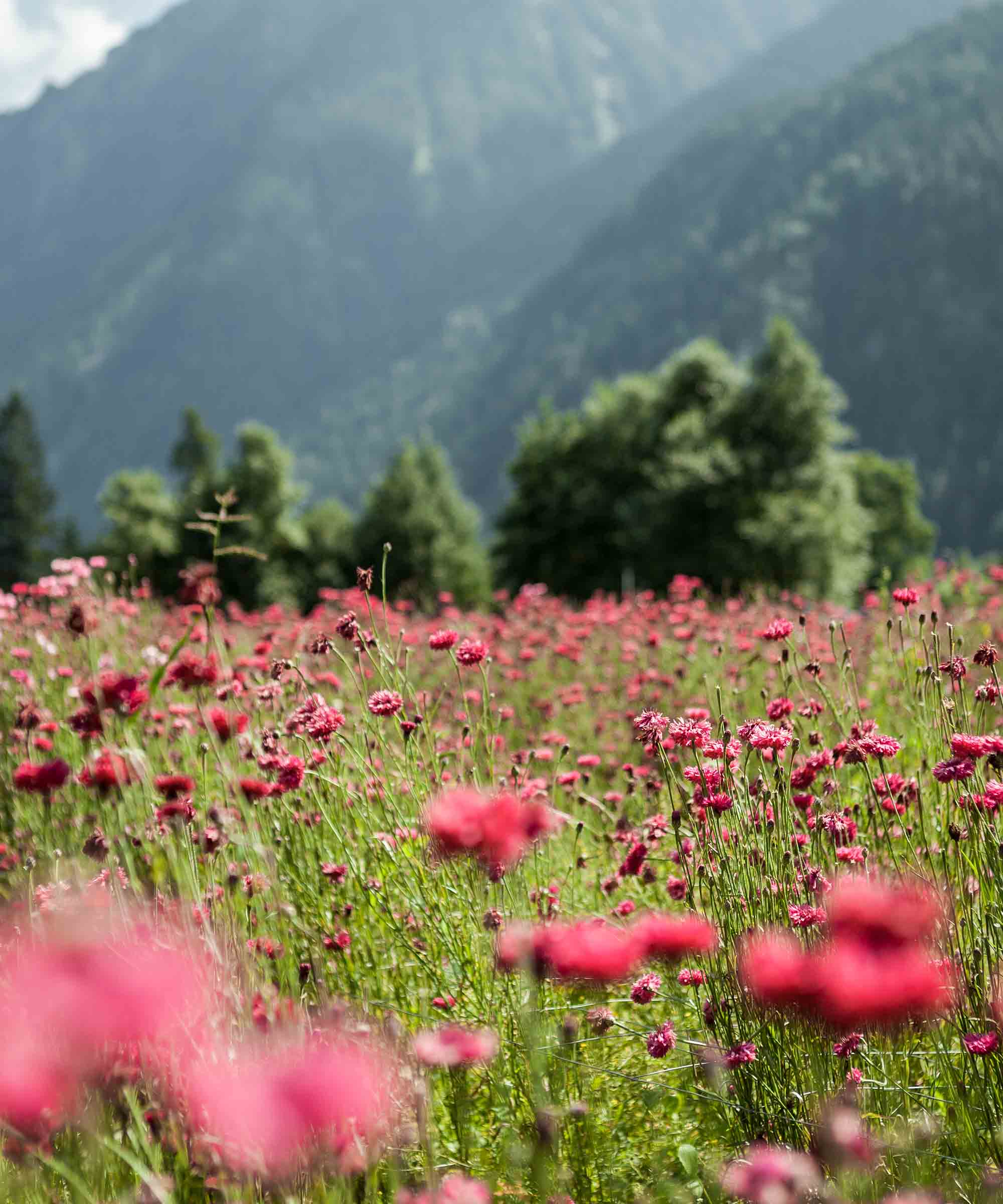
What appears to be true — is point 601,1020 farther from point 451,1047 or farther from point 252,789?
point 451,1047

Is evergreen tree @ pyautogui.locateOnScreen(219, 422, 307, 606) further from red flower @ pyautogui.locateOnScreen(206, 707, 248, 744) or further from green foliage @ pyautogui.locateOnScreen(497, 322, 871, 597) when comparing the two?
red flower @ pyautogui.locateOnScreen(206, 707, 248, 744)

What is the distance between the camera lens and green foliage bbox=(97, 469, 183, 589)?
3431cm

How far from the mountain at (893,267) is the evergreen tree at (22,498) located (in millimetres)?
103872

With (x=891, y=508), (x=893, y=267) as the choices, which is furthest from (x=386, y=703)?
(x=893, y=267)

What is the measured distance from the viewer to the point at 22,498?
181ft

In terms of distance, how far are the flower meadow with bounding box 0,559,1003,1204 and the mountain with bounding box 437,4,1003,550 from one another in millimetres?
127905

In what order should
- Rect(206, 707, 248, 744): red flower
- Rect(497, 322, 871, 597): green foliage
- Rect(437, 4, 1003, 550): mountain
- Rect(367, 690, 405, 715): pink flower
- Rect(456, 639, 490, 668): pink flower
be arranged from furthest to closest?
1. Rect(437, 4, 1003, 550): mountain
2. Rect(497, 322, 871, 597): green foliage
3. Rect(456, 639, 490, 668): pink flower
4. Rect(367, 690, 405, 715): pink flower
5. Rect(206, 707, 248, 744): red flower

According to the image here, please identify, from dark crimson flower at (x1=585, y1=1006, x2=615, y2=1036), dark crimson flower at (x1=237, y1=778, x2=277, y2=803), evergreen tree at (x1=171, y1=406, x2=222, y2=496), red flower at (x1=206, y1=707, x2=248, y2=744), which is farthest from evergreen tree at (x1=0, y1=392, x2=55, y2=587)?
dark crimson flower at (x1=585, y1=1006, x2=615, y2=1036)

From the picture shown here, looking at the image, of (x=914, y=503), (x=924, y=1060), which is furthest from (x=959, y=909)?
(x=914, y=503)

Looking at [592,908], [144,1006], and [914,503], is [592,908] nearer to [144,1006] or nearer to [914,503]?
[144,1006]

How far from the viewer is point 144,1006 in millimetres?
1028

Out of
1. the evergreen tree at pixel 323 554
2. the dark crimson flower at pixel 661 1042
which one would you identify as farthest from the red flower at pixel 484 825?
the evergreen tree at pixel 323 554

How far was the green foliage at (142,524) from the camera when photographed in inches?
1351

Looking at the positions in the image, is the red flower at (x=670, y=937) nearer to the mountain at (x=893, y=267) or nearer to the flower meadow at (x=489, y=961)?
the flower meadow at (x=489, y=961)
